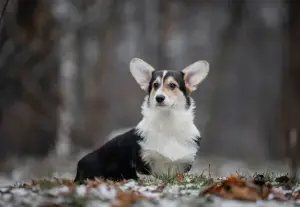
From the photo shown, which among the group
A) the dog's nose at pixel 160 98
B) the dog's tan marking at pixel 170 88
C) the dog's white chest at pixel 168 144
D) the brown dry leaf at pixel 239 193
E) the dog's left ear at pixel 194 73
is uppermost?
the dog's left ear at pixel 194 73

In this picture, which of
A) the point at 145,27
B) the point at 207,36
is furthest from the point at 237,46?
the point at 145,27

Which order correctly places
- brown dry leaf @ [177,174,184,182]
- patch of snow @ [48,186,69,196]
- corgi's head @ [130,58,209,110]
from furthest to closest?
1. corgi's head @ [130,58,209,110]
2. brown dry leaf @ [177,174,184,182]
3. patch of snow @ [48,186,69,196]

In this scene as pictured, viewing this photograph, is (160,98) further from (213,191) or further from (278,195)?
(278,195)

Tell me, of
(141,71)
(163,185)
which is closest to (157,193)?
(163,185)

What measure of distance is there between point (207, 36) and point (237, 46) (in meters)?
2.96

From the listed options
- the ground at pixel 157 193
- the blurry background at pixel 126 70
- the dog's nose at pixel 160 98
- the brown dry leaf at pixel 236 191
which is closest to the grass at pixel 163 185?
the ground at pixel 157 193

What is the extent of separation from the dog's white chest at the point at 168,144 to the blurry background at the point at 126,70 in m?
4.42

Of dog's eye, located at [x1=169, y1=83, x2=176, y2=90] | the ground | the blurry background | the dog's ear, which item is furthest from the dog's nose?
the blurry background

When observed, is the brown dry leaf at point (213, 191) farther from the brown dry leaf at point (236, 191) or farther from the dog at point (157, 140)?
the dog at point (157, 140)

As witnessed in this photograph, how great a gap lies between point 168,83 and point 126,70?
27615mm

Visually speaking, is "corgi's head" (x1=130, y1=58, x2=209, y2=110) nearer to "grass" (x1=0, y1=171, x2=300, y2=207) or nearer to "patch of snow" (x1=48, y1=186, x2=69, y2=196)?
"grass" (x1=0, y1=171, x2=300, y2=207)

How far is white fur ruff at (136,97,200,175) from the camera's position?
7.36 m

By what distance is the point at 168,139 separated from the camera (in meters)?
7.53

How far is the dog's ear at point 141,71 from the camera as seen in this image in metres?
7.72
